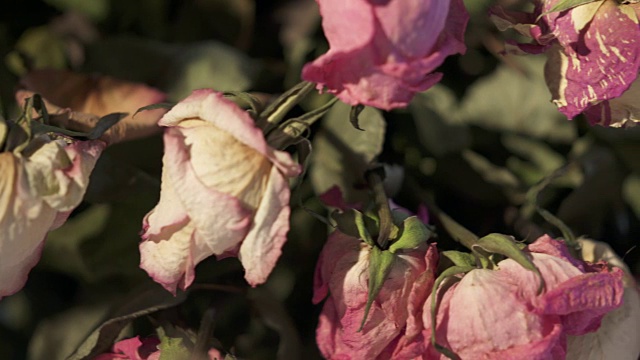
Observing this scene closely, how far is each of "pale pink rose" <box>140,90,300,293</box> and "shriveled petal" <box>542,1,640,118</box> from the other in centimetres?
11

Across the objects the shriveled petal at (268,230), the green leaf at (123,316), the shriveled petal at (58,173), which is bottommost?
the green leaf at (123,316)

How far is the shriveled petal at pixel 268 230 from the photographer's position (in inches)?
10.5

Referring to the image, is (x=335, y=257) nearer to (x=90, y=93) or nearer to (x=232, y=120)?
(x=232, y=120)

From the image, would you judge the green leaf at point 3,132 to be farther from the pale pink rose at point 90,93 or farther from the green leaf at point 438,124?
the green leaf at point 438,124

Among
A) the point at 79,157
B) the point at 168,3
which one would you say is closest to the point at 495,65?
the point at 168,3

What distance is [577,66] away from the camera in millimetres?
312

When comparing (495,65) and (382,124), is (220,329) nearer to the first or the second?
(382,124)

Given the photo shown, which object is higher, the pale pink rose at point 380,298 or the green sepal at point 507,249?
the green sepal at point 507,249

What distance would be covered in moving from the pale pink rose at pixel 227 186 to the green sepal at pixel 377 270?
0.04 metres

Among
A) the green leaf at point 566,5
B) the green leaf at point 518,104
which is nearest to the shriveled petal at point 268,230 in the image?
the green leaf at point 566,5

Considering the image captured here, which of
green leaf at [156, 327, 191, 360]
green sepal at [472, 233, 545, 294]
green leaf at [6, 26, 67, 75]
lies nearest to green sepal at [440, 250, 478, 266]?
green sepal at [472, 233, 545, 294]

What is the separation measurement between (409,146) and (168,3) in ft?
0.55

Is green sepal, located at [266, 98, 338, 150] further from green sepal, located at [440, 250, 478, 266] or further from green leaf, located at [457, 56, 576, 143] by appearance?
green leaf, located at [457, 56, 576, 143]

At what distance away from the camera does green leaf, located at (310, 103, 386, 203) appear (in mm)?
396
